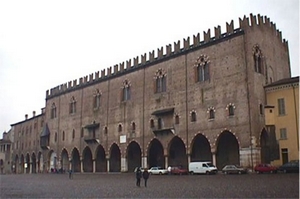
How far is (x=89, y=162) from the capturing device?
154 feet

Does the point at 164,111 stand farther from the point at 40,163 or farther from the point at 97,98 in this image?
the point at 40,163

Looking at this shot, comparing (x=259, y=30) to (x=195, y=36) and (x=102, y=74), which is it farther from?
(x=102, y=74)

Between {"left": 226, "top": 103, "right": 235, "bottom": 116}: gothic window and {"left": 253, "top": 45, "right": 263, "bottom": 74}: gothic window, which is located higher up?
{"left": 253, "top": 45, "right": 263, "bottom": 74}: gothic window

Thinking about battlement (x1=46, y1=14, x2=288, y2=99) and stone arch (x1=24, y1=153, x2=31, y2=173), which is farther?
stone arch (x1=24, y1=153, x2=31, y2=173)

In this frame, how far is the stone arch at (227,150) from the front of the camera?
103 ft

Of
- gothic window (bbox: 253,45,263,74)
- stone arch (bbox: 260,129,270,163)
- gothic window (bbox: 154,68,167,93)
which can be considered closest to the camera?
stone arch (bbox: 260,129,270,163)

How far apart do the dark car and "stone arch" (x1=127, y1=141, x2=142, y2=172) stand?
17341mm

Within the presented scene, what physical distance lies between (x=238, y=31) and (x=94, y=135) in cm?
2107

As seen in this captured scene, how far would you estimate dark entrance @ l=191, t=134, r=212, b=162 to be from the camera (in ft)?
110

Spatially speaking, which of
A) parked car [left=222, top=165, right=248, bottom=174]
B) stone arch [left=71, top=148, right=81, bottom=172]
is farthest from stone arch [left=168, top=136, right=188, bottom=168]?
stone arch [left=71, top=148, right=81, bottom=172]

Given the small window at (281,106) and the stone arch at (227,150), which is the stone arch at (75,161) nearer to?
the stone arch at (227,150)

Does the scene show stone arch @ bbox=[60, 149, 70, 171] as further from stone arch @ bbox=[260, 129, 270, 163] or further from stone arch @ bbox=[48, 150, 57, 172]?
stone arch @ bbox=[260, 129, 270, 163]

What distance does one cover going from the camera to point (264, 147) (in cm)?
2945

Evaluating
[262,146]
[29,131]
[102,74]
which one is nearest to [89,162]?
[102,74]
